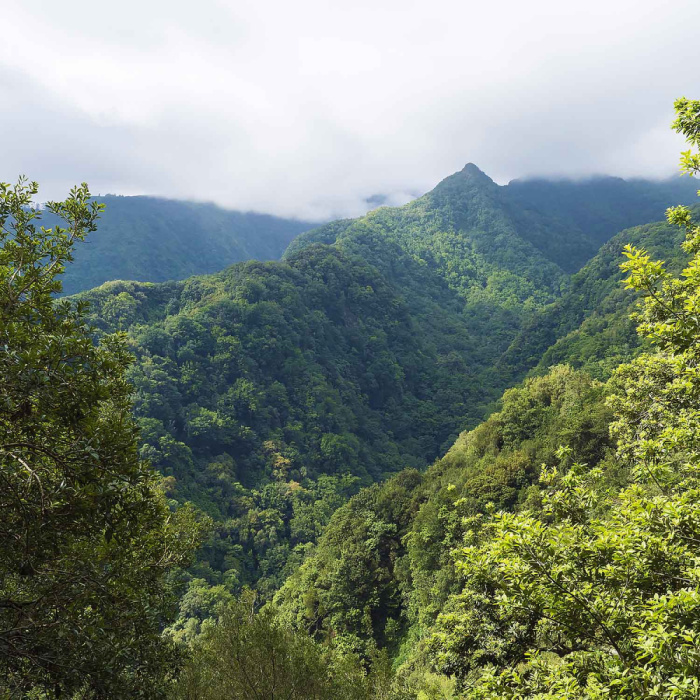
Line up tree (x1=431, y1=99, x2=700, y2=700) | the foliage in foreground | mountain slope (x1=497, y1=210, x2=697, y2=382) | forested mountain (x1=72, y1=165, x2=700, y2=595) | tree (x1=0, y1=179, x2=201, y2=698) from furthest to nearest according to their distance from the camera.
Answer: mountain slope (x1=497, y1=210, x2=697, y2=382) < forested mountain (x1=72, y1=165, x2=700, y2=595) < the foliage in foreground < tree (x1=0, y1=179, x2=201, y2=698) < tree (x1=431, y1=99, x2=700, y2=700)

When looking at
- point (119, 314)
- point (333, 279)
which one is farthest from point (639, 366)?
point (333, 279)

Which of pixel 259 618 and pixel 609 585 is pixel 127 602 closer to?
pixel 609 585

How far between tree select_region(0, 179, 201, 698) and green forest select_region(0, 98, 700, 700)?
42 mm

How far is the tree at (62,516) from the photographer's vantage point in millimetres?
5316

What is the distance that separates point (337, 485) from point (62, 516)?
77.2 metres

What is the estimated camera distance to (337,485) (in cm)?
7975

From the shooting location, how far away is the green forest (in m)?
5.68

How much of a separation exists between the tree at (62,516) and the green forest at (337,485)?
0.04 meters

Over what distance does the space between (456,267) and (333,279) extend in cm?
7042

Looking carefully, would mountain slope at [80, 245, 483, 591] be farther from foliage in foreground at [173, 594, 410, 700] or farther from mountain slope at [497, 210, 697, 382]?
foliage in foreground at [173, 594, 410, 700]

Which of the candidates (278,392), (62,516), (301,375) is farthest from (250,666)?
(301,375)

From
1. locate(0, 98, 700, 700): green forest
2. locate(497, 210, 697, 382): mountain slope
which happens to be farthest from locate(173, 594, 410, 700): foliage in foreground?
locate(497, 210, 697, 382): mountain slope

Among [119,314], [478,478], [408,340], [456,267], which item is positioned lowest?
[478,478]

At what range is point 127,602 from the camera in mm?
6539
